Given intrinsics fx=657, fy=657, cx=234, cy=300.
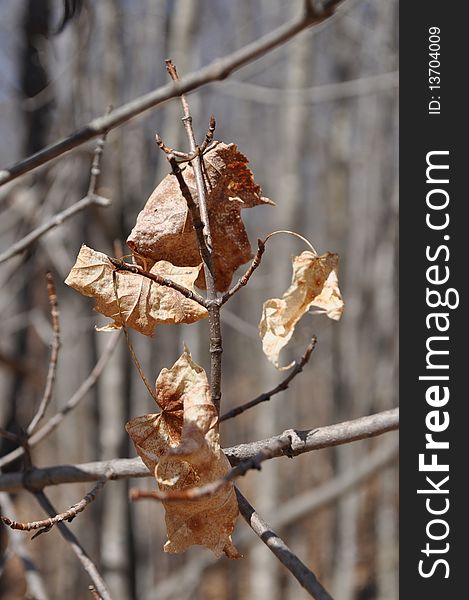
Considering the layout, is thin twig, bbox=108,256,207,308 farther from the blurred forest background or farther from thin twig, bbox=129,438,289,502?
the blurred forest background

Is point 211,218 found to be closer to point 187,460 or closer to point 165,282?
point 165,282

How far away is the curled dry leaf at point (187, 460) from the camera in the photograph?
580 millimetres

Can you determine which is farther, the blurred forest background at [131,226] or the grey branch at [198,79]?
the blurred forest background at [131,226]

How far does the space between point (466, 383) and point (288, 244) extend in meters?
2.10

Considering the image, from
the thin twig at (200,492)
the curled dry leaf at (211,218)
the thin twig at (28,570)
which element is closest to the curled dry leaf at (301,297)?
the curled dry leaf at (211,218)

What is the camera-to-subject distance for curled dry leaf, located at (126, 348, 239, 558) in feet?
1.90

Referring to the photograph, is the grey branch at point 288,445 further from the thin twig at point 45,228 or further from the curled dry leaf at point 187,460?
the thin twig at point 45,228

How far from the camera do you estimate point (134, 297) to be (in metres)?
0.65

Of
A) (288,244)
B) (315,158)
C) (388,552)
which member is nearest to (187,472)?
(288,244)

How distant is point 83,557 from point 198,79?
1.78ft

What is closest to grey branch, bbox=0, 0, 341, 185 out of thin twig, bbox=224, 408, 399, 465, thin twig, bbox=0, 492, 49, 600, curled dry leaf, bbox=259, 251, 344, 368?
curled dry leaf, bbox=259, 251, 344, 368

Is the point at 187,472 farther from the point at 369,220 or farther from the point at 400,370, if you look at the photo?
the point at 369,220

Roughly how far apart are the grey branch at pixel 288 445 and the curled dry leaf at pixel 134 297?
15cm

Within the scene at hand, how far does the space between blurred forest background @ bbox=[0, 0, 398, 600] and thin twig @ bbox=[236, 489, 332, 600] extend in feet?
2.37
